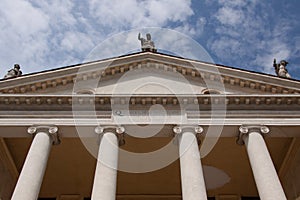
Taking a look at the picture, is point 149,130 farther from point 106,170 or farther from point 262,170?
point 262,170

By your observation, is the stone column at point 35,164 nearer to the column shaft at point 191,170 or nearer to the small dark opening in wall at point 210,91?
the column shaft at point 191,170

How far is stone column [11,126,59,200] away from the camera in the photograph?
44.0 feet

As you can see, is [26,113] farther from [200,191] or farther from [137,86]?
[200,191]

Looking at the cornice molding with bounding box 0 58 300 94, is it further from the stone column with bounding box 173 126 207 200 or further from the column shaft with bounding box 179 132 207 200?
the column shaft with bounding box 179 132 207 200

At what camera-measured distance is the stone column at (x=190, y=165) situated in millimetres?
13383

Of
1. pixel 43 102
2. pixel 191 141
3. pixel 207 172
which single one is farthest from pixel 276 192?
pixel 43 102

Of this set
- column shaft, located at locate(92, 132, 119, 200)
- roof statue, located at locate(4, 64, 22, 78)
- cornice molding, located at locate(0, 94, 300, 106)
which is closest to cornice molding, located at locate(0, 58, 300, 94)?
cornice molding, located at locate(0, 94, 300, 106)

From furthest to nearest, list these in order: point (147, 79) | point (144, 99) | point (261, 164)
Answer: point (147, 79)
point (144, 99)
point (261, 164)

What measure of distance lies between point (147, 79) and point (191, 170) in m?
6.99

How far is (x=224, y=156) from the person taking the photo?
66.4 feet

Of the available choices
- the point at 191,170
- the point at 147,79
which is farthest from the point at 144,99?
the point at 191,170

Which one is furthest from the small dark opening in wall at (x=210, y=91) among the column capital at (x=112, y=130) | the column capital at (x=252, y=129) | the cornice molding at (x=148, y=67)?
the column capital at (x=112, y=130)

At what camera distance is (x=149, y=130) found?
16.8 m

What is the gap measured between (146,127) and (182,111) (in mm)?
1920
